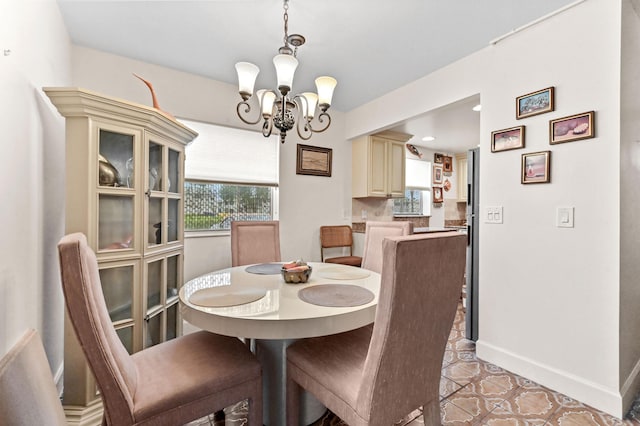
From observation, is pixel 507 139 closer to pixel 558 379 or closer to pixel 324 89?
pixel 324 89

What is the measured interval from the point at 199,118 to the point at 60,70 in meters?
1.02

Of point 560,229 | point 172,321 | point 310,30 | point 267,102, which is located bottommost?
point 172,321

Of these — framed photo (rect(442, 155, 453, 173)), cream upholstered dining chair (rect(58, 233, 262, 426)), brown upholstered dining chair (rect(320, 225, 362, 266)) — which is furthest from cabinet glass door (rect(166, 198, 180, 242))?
framed photo (rect(442, 155, 453, 173))

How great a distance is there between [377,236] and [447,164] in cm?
419

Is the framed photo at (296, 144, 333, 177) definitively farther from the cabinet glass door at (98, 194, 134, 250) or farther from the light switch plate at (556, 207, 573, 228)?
the light switch plate at (556, 207, 573, 228)

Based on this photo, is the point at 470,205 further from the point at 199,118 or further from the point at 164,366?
the point at 199,118

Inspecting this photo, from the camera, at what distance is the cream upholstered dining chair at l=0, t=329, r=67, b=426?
88 centimetres

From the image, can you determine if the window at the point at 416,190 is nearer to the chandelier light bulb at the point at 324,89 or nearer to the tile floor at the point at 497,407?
the tile floor at the point at 497,407

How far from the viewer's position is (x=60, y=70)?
1.96 meters

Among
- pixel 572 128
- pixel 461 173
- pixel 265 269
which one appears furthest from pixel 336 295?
pixel 461 173

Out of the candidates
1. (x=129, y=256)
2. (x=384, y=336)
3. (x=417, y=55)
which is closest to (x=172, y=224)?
(x=129, y=256)

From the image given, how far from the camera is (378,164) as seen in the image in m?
3.83

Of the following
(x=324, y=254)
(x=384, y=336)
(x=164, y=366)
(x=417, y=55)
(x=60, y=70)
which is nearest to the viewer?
(x=384, y=336)

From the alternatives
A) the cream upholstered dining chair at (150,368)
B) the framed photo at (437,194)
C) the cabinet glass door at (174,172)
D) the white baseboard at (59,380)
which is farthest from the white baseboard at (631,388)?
the framed photo at (437,194)
